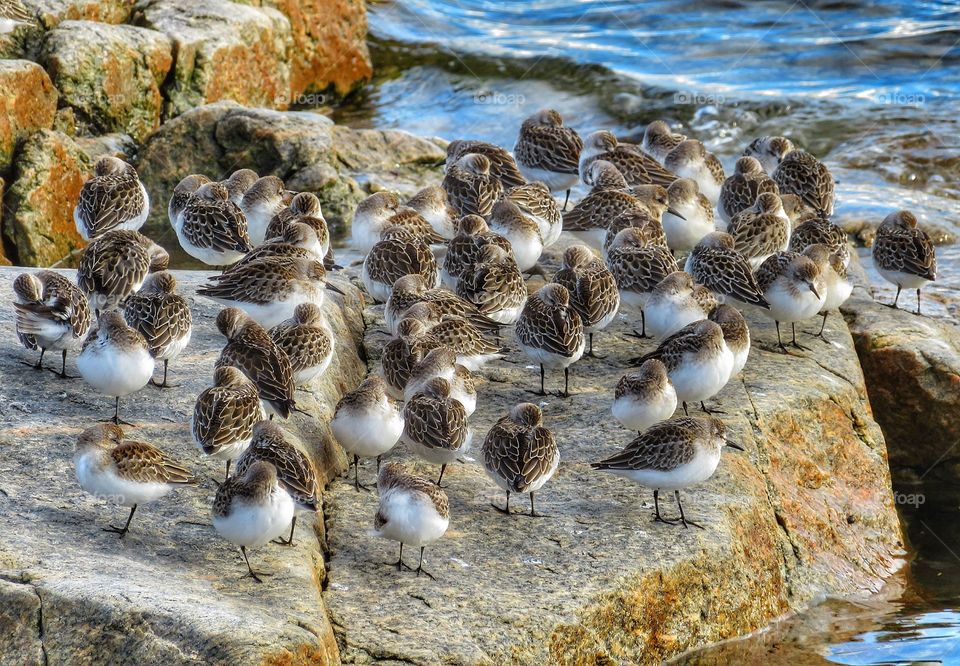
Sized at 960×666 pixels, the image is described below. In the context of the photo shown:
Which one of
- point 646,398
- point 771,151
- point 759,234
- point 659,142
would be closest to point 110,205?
point 646,398

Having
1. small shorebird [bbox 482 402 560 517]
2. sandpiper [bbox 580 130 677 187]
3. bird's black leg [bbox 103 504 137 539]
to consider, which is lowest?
bird's black leg [bbox 103 504 137 539]

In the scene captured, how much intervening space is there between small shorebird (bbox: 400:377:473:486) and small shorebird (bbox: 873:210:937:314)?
5958mm

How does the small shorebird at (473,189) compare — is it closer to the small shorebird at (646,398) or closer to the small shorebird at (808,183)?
the small shorebird at (808,183)

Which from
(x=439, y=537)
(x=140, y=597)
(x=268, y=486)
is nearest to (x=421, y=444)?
(x=439, y=537)

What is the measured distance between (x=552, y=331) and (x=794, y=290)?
250 centimetres

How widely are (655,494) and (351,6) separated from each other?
17053mm

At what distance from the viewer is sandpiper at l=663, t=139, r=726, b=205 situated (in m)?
15.2

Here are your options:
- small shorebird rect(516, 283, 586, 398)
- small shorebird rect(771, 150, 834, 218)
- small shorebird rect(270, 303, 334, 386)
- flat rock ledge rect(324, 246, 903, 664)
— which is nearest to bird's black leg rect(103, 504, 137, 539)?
flat rock ledge rect(324, 246, 903, 664)

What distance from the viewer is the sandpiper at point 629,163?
49.4 feet

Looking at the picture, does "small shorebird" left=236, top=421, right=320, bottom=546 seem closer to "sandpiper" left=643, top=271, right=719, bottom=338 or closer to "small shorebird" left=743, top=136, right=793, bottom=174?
"sandpiper" left=643, top=271, right=719, bottom=338

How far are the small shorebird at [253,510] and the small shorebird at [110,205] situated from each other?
19.0ft

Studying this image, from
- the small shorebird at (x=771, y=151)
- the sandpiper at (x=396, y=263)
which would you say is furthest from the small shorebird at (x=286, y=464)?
the small shorebird at (x=771, y=151)

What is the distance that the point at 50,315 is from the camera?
9.58 meters

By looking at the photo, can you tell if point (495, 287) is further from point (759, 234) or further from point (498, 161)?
point (498, 161)
